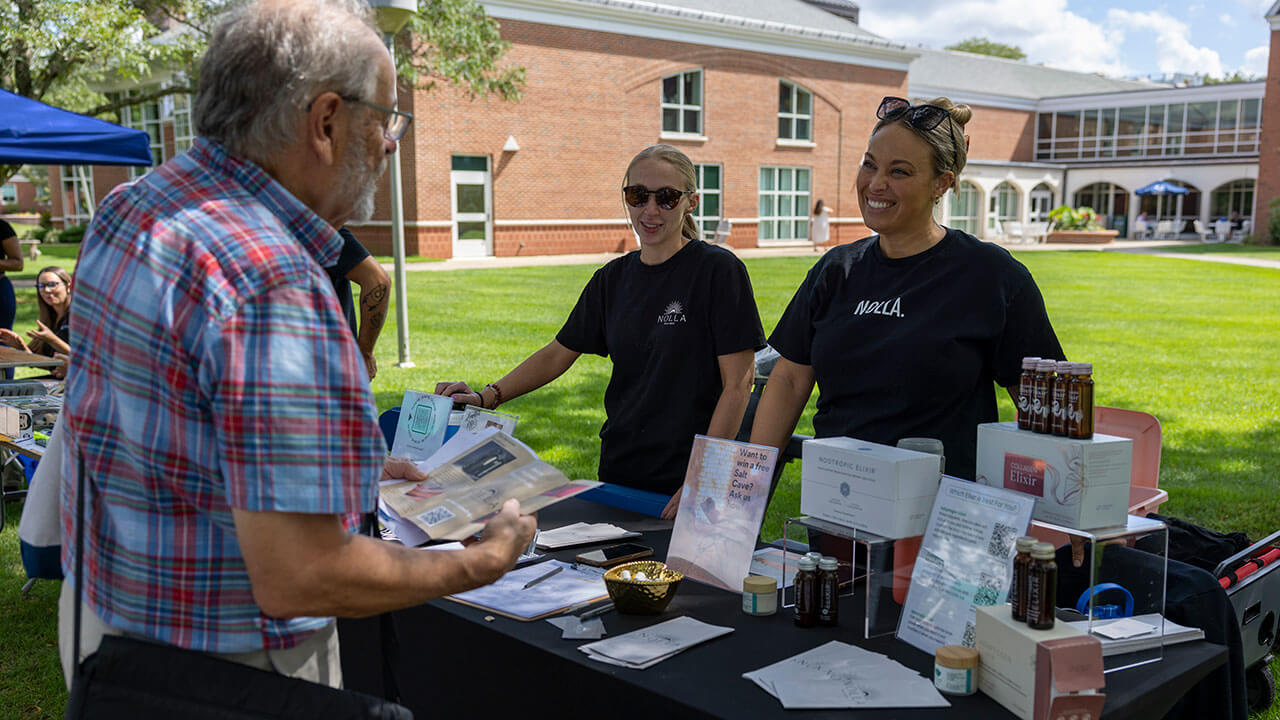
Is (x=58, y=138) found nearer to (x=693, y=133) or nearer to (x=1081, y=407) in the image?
(x=1081, y=407)

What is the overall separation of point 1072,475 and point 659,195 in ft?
6.10

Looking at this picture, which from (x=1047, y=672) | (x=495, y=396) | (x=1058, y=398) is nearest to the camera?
(x=1047, y=672)

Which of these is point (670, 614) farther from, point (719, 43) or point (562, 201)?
point (719, 43)

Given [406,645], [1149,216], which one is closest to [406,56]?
[406,645]

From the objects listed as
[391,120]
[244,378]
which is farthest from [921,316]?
[244,378]

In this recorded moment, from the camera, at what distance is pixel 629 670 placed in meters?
1.92

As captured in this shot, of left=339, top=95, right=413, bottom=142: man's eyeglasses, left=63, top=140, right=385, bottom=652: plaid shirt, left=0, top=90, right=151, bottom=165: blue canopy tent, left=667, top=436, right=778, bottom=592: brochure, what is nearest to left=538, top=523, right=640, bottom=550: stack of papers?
left=667, top=436, right=778, bottom=592: brochure

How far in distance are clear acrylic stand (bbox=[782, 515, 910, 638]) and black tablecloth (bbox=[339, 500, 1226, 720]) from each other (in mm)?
52

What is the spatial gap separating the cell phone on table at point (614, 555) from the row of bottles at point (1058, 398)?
103cm

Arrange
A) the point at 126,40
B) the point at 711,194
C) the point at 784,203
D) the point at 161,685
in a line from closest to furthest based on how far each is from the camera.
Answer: the point at 161,685, the point at 126,40, the point at 711,194, the point at 784,203

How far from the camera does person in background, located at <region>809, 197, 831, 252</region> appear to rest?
31406 mm

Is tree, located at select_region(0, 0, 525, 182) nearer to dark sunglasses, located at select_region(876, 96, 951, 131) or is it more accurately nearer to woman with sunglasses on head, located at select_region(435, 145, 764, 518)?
woman with sunglasses on head, located at select_region(435, 145, 764, 518)

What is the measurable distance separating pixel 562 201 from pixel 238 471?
26.4 meters

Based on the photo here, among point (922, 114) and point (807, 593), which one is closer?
point (807, 593)
